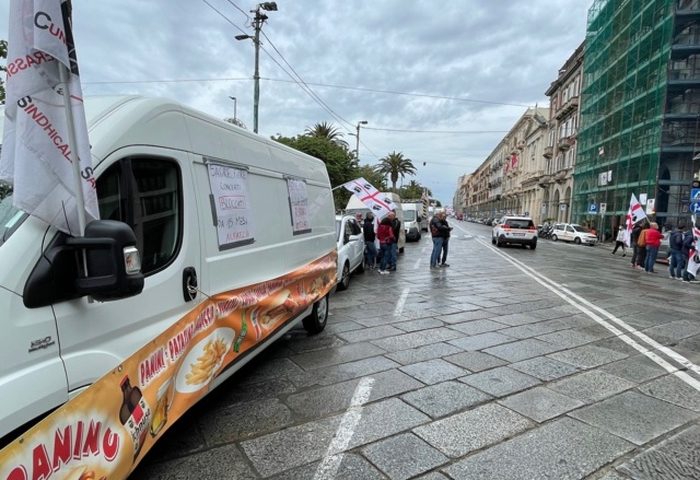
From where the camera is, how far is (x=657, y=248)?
1484cm

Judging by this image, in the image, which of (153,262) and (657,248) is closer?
(153,262)

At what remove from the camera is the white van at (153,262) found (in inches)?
70.0

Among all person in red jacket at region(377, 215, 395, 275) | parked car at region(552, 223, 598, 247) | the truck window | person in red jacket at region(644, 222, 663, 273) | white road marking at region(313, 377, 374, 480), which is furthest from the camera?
parked car at region(552, 223, 598, 247)

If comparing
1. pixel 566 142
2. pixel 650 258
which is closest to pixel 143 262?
pixel 650 258

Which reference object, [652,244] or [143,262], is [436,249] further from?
[143,262]

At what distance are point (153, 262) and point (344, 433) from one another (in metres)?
1.76

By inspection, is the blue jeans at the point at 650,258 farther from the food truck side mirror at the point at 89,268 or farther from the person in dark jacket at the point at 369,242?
the food truck side mirror at the point at 89,268

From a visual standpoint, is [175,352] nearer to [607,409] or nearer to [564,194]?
[607,409]

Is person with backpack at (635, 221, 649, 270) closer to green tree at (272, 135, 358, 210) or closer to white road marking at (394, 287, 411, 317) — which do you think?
white road marking at (394, 287, 411, 317)

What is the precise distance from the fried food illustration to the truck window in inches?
27.0

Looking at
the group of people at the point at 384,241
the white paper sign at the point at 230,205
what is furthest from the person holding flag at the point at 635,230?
the white paper sign at the point at 230,205

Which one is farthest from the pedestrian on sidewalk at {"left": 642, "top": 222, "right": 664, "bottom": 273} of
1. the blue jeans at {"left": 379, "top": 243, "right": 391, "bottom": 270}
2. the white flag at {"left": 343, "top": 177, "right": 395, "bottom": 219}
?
the blue jeans at {"left": 379, "top": 243, "right": 391, "bottom": 270}

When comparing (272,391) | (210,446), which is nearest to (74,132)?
(210,446)

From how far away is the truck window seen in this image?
236cm
